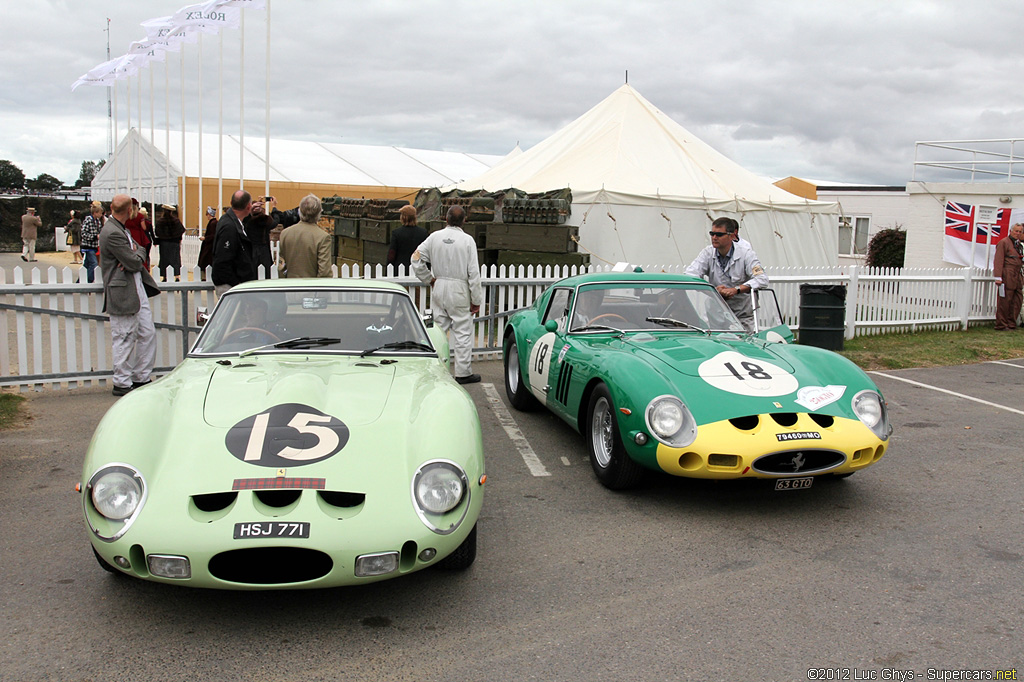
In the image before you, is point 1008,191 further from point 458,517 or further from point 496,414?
point 458,517

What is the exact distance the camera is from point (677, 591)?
3.67 metres

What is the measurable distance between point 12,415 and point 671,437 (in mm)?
5630

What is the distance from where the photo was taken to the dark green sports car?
4461mm

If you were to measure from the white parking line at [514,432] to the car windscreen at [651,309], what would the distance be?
0.98 m

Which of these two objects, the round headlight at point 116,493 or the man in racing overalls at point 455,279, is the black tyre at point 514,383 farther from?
the round headlight at point 116,493

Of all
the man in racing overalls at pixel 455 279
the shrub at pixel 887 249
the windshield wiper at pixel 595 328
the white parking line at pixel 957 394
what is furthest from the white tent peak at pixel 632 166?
the windshield wiper at pixel 595 328

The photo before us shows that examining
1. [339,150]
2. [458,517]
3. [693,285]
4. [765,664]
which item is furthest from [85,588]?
[339,150]

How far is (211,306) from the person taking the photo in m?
9.97

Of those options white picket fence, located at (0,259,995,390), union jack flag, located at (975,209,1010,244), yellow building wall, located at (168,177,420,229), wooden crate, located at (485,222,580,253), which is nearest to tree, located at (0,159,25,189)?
yellow building wall, located at (168,177,420,229)

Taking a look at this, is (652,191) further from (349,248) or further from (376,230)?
(349,248)

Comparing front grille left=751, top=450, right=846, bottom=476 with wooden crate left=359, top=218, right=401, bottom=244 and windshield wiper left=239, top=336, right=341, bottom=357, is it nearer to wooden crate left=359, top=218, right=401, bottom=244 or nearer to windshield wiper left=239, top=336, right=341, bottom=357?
windshield wiper left=239, top=336, right=341, bottom=357

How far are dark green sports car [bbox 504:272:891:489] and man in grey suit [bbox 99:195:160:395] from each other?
3.97 m

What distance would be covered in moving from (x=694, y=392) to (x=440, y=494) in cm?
197

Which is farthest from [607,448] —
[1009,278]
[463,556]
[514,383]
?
[1009,278]
